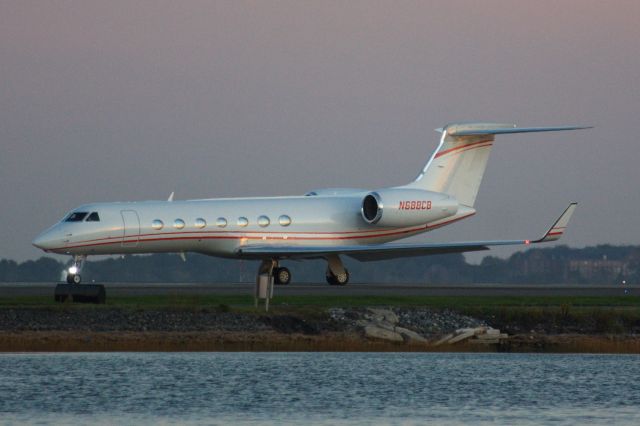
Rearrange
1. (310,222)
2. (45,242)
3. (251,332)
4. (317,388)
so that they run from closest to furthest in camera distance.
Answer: (317,388)
(251,332)
(45,242)
(310,222)

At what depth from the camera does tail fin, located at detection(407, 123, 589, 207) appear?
54719mm

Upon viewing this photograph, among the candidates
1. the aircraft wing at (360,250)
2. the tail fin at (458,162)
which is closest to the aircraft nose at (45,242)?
the aircraft wing at (360,250)

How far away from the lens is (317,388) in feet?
88.9

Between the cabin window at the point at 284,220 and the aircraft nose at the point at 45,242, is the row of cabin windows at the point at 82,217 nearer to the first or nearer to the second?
the aircraft nose at the point at 45,242

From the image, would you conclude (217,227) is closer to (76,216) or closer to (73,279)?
(76,216)

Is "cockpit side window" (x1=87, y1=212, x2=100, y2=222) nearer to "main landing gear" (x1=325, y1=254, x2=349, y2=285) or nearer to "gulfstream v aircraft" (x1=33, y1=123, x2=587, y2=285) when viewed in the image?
"gulfstream v aircraft" (x1=33, y1=123, x2=587, y2=285)

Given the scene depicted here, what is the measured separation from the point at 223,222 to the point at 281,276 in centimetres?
310

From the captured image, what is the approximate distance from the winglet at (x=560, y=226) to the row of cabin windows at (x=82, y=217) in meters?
15.1

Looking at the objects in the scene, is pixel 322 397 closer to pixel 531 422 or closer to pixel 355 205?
pixel 531 422

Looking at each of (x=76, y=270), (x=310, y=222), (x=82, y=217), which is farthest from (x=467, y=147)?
(x=76, y=270)

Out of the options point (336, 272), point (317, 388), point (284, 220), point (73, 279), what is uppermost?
point (284, 220)

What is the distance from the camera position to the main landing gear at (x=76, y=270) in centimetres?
4509

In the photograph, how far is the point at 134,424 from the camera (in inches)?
889

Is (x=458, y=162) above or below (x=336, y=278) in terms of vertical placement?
above
